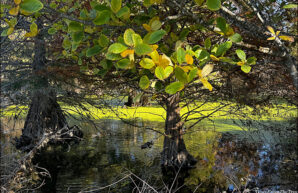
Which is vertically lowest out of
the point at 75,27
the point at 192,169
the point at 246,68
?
the point at 192,169

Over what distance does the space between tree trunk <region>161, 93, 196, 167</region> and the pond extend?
299 mm

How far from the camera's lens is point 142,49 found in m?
1.17

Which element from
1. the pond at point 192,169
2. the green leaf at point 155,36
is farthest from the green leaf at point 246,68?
the pond at point 192,169

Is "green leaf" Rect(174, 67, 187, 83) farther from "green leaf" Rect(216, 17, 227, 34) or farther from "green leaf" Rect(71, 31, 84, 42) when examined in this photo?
"green leaf" Rect(71, 31, 84, 42)

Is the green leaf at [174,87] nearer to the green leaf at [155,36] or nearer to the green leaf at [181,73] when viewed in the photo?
the green leaf at [181,73]

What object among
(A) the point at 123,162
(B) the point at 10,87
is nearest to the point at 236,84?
(A) the point at 123,162

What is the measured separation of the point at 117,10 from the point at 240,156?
7525 millimetres

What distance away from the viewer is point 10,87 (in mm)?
8031

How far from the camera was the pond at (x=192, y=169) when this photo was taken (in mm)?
Result: 6211

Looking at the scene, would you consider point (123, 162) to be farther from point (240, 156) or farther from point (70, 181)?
point (240, 156)

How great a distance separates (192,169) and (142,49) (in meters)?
6.62

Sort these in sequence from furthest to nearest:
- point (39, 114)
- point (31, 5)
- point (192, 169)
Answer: point (39, 114) < point (192, 169) < point (31, 5)

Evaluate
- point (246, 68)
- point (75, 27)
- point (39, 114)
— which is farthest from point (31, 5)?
point (39, 114)

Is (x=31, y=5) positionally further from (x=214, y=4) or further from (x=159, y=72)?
(x=214, y=4)
